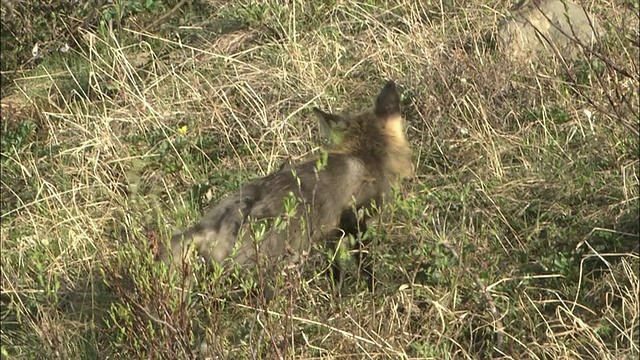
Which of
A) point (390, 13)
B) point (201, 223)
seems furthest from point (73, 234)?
point (390, 13)

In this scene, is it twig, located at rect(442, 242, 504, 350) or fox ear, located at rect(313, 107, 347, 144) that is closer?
twig, located at rect(442, 242, 504, 350)

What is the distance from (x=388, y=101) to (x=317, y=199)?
3.58 feet

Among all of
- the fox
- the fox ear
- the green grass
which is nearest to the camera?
the green grass

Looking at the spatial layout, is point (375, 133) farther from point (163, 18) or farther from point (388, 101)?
point (163, 18)

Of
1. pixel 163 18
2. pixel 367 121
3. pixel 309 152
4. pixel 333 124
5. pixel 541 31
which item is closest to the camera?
pixel 333 124

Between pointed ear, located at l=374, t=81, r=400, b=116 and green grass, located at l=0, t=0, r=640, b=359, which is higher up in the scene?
pointed ear, located at l=374, t=81, r=400, b=116

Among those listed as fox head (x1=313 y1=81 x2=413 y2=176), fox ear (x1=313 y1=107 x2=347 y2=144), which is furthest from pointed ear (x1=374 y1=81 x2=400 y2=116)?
fox ear (x1=313 y1=107 x2=347 y2=144)

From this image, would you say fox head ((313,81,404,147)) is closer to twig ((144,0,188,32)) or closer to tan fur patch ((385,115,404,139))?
tan fur patch ((385,115,404,139))

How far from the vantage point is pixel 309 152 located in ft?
26.4

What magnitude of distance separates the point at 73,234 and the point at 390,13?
3.17m

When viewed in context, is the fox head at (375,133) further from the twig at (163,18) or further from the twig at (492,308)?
the twig at (163,18)

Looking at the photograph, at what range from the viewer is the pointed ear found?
7398 mm

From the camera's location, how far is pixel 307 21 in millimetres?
9562

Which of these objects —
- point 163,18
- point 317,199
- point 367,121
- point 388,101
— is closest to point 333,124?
point 367,121
